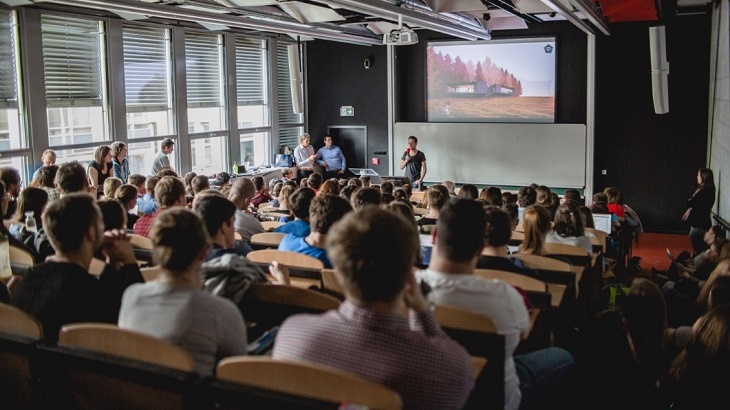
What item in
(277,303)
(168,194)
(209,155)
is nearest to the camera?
(277,303)

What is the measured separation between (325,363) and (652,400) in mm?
2256

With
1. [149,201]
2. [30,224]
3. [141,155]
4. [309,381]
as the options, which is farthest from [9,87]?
[309,381]

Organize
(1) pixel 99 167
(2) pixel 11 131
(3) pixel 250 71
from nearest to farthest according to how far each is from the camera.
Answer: (2) pixel 11 131, (1) pixel 99 167, (3) pixel 250 71

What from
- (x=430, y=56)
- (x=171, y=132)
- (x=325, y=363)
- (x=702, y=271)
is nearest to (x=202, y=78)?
(x=171, y=132)

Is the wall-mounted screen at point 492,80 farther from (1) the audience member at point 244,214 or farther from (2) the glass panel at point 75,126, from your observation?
(1) the audience member at point 244,214

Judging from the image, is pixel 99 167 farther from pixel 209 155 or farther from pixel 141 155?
pixel 209 155

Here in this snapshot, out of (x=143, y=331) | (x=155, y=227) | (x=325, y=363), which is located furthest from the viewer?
(x=155, y=227)

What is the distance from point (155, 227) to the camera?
94.2 inches

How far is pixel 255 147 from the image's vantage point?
12.8 meters

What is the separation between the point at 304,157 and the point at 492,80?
3636mm

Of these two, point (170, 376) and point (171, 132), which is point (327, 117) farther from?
point (170, 376)

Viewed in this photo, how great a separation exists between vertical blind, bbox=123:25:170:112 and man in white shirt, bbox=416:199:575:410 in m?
7.92

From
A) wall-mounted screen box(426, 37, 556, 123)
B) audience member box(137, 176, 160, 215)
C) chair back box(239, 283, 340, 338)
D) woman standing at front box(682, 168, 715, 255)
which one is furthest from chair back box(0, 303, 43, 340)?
wall-mounted screen box(426, 37, 556, 123)

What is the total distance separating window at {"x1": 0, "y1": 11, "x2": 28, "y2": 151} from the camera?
7789 mm
